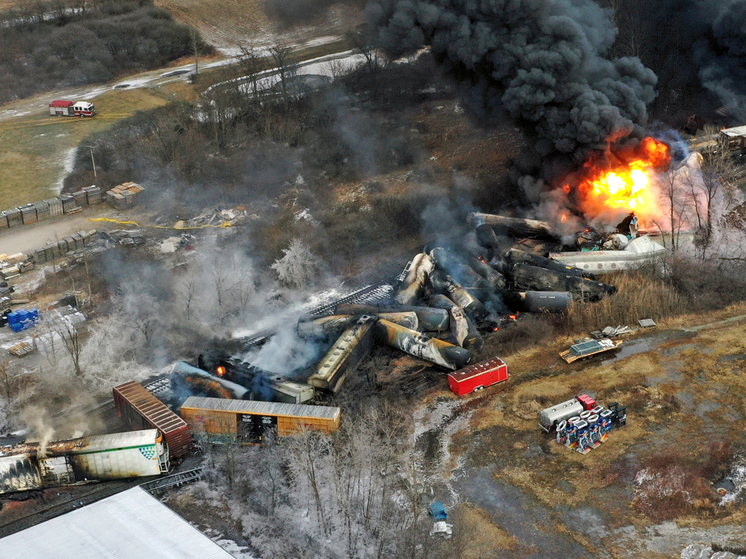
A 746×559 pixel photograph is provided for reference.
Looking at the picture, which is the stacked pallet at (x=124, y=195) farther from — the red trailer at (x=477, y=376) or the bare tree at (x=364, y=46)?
the red trailer at (x=477, y=376)

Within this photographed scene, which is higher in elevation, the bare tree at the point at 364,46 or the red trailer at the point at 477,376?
the bare tree at the point at 364,46

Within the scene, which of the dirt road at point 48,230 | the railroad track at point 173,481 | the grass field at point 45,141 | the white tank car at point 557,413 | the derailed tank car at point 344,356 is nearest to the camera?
the railroad track at point 173,481

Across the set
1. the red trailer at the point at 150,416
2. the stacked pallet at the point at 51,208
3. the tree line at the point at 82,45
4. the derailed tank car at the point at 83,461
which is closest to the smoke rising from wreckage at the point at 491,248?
the red trailer at the point at 150,416

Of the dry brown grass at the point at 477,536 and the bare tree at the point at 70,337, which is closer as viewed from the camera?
the dry brown grass at the point at 477,536

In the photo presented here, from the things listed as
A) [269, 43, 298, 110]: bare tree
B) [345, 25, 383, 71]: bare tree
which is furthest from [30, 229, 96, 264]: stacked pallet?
[345, 25, 383, 71]: bare tree

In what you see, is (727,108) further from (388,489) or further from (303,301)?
(388,489)

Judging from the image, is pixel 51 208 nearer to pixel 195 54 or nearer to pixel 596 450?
pixel 195 54

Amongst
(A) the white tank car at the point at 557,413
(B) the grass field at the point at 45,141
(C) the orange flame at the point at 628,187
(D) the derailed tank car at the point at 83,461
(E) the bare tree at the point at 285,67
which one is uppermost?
(E) the bare tree at the point at 285,67

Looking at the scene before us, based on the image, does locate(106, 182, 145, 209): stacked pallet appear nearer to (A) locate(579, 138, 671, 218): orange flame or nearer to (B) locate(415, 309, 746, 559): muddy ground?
(B) locate(415, 309, 746, 559): muddy ground
